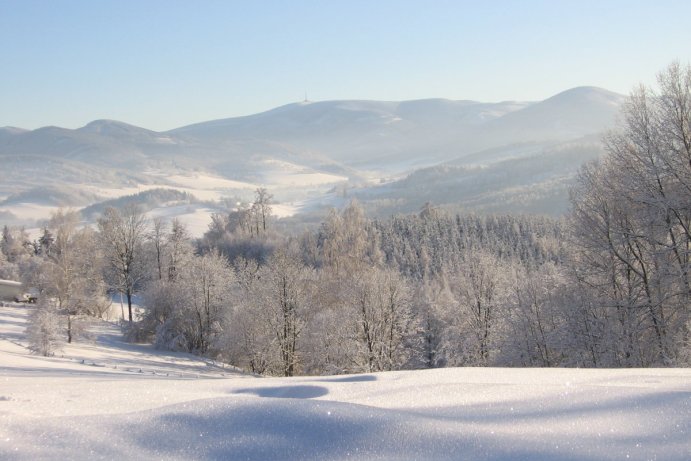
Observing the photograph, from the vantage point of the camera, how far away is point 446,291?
42594mm

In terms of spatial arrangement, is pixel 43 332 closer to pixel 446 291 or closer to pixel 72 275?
pixel 72 275

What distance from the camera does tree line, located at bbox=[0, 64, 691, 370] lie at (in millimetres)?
15695

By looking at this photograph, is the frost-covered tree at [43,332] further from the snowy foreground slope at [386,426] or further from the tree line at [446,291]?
the snowy foreground slope at [386,426]

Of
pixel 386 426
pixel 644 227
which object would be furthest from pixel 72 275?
pixel 386 426

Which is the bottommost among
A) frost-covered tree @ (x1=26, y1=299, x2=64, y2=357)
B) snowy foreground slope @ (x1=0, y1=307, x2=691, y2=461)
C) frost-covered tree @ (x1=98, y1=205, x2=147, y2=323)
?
frost-covered tree @ (x1=26, y1=299, x2=64, y2=357)

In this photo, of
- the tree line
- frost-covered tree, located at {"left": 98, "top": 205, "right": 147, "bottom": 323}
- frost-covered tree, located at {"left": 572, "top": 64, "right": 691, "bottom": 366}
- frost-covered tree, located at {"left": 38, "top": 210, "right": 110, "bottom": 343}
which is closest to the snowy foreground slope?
the tree line

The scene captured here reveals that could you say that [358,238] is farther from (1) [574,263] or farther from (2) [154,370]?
(1) [574,263]

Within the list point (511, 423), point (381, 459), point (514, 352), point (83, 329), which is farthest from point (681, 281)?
point (83, 329)

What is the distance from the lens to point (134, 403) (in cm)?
627

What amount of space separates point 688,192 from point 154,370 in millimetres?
21341

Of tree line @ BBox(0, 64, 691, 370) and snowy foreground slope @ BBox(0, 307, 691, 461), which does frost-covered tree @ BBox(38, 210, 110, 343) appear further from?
snowy foreground slope @ BBox(0, 307, 691, 461)

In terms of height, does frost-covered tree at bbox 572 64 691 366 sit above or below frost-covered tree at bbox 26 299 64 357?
above

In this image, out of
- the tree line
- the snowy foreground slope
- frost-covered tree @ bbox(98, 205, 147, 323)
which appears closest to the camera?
the snowy foreground slope

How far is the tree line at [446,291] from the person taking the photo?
1570 cm
